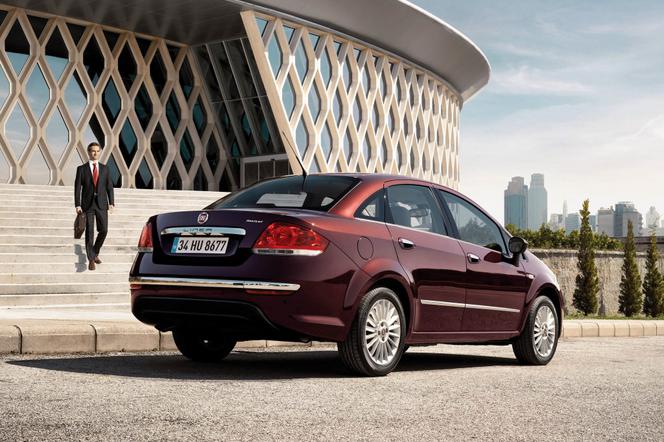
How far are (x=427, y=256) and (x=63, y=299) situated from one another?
643 cm

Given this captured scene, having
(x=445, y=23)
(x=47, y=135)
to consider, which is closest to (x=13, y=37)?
(x=47, y=135)

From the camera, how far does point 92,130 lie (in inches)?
1284

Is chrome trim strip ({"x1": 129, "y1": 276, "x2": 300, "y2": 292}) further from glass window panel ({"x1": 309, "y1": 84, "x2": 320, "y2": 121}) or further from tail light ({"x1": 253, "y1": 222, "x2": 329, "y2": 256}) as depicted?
glass window panel ({"x1": 309, "y1": 84, "x2": 320, "y2": 121})

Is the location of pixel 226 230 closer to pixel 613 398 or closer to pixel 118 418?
pixel 118 418

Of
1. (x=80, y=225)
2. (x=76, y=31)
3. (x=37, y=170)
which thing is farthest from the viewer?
(x=76, y=31)

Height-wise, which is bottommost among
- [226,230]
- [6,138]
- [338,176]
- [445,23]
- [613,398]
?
[613,398]

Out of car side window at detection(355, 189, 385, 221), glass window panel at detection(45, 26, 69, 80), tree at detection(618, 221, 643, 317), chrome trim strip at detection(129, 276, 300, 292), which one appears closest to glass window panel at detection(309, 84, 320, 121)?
glass window panel at detection(45, 26, 69, 80)

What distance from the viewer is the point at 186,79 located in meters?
35.4

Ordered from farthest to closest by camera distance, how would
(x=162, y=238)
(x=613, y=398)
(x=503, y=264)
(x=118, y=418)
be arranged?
(x=503, y=264) → (x=162, y=238) → (x=613, y=398) → (x=118, y=418)

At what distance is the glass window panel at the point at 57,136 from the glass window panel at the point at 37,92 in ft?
1.75

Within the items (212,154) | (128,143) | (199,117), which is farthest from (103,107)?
(212,154)

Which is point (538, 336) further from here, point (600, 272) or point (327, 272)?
point (600, 272)

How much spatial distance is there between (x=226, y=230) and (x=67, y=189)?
18235 mm

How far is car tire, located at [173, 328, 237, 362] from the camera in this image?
7434mm
